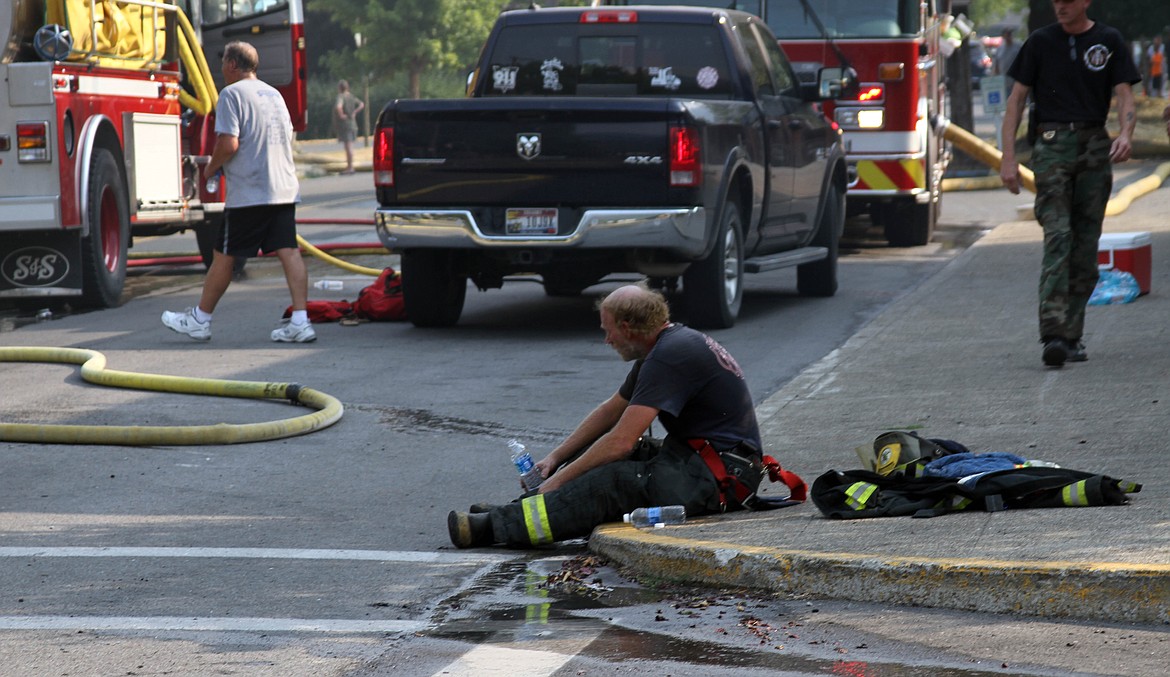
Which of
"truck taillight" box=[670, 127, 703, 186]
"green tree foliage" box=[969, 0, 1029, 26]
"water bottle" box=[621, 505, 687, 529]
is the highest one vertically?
"green tree foliage" box=[969, 0, 1029, 26]

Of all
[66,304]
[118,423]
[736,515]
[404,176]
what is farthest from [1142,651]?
[66,304]

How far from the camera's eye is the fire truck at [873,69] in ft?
53.1

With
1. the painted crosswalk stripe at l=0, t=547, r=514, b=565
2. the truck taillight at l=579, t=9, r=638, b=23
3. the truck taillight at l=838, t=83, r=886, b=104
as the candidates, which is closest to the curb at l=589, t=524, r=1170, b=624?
the painted crosswalk stripe at l=0, t=547, r=514, b=565

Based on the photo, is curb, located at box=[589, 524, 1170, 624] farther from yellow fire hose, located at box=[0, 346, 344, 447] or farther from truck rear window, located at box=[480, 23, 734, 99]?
truck rear window, located at box=[480, 23, 734, 99]

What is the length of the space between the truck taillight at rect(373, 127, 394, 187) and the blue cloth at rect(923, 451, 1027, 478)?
18.0 ft

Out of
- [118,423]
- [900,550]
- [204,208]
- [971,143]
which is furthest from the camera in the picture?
[971,143]

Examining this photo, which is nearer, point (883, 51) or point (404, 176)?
point (404, 176)

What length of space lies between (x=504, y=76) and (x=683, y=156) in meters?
2.30

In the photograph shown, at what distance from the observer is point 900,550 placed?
5.35 metres

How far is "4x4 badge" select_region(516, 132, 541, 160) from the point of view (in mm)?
10656

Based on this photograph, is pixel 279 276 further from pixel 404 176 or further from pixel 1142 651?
pixel 1142 651

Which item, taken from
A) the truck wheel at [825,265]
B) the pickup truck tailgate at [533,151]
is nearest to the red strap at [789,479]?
the pickup truck tailgate at [533,151]

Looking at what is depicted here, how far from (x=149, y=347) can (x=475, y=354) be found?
6.82ft

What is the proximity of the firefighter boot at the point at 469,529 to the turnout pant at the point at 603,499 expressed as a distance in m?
0.03
